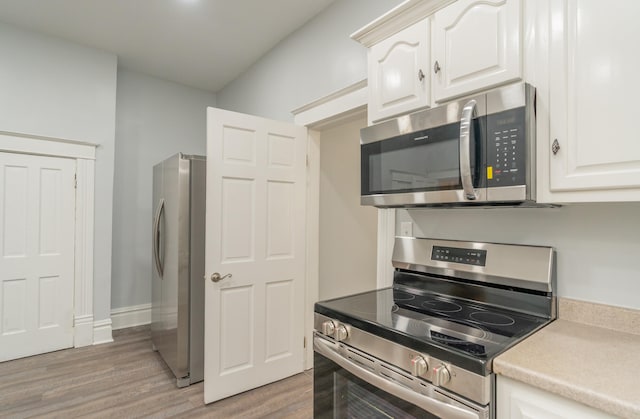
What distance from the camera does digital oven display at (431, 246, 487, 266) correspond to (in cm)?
148

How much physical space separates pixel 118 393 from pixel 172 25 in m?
2.91

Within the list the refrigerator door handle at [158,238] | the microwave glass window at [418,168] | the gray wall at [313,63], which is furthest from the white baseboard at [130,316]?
the microwave glass window at [418,168]

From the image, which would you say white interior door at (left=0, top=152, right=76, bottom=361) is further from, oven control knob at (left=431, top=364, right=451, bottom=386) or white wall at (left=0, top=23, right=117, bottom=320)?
oven control knob at (left=431, top=364, right=451, bottom=386)

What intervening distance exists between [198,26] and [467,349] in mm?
3069

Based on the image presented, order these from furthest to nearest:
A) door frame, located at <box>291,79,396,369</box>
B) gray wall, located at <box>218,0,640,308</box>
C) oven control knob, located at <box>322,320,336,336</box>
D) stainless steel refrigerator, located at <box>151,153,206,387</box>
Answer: stainless steel refrigerator, located at <box>151,153,206,387</box>
door frame, located at <box>291,79,396,369</box>
oven control knob, located at <box>322,320,336,336</box>
gray wall, located at <box>218,0,640,308</box>

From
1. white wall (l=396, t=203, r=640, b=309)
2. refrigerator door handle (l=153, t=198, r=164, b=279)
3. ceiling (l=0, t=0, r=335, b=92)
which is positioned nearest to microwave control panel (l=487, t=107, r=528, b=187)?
white wall (l=396, t=203, r=640, b=309)

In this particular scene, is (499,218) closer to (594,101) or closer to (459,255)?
(459,255)

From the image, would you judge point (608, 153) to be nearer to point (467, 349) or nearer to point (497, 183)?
point (497, 183)

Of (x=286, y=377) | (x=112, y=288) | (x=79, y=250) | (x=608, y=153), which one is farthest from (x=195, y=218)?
(x=608, y=153)

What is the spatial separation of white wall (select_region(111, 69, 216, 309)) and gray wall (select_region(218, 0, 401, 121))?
1.15 metres

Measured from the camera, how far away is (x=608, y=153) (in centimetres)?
97

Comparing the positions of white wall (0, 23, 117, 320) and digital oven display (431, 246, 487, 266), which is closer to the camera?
digital oven display (431, 246, 487, 266)

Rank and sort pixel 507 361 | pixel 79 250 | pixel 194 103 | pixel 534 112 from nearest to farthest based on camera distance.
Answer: pixel 507 361
pixel 534 112
pixel 79 250
pixel 194 103

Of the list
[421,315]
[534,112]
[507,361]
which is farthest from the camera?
[421,315]
